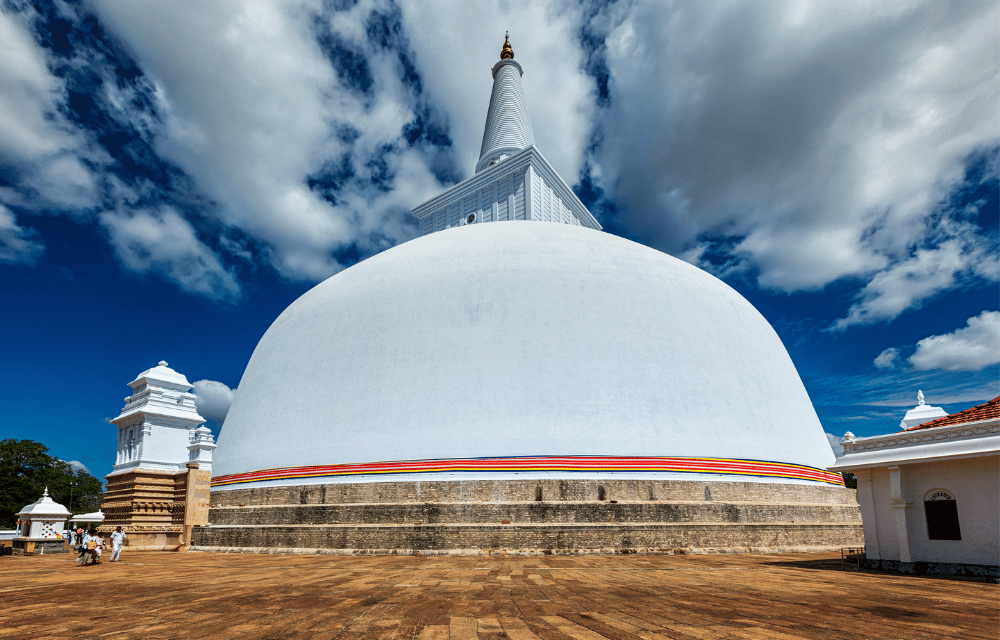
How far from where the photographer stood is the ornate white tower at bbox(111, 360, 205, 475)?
2025 cm

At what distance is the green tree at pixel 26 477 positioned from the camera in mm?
39750

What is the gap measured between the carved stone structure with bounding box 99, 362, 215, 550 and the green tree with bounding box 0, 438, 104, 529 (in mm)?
26850

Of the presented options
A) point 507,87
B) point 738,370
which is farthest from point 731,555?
point 507,87

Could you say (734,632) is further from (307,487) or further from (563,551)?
(307,487)

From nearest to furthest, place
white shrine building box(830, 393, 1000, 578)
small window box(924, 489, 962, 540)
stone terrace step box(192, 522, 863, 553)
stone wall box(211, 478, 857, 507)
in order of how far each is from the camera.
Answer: white shrine building box(830, 393, 1000, 578)
small window box(924, 489, 962, 540)
stone terrace step box(192, 522, 863, 553)
stone wall box(211, 478, 857, 507)

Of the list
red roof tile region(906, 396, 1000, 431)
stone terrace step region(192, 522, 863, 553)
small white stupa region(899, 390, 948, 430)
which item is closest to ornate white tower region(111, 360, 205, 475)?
stone terrace step region(192, 522, 863, 553)

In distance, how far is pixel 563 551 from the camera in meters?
13.5

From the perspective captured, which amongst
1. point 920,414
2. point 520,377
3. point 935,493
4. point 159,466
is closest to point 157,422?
point 159,466

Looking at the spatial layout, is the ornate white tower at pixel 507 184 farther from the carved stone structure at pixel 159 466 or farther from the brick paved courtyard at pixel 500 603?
the brick paved courtyard at pixel 500 603

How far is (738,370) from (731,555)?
18.9 ft

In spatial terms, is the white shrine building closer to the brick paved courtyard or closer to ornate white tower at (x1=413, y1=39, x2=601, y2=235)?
the brick paved courtyard

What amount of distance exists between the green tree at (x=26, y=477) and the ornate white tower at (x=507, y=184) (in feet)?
121

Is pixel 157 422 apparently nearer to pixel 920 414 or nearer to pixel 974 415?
pixel 974 415

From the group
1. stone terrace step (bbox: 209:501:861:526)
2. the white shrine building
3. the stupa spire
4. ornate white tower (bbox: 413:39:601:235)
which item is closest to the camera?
the white shrine building
